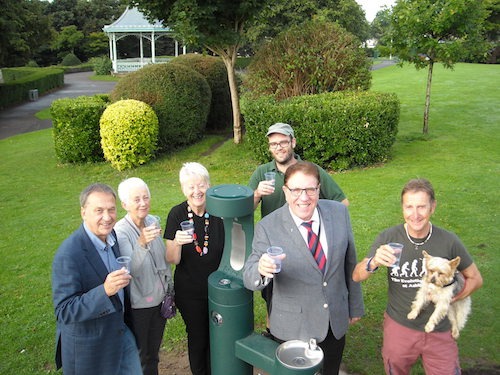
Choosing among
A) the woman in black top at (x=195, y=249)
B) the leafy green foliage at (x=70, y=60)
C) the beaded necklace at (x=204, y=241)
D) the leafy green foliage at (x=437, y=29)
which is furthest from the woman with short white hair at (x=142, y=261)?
the leafy green foliage at (x=70, y=60)

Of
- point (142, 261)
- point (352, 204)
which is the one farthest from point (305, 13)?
point (142, 261)

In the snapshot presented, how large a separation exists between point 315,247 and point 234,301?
0.67 meters

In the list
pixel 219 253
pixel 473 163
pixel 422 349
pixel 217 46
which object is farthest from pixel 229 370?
pixel 217 46

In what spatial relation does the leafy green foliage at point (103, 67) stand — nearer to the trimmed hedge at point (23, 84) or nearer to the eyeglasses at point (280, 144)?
the trimmed hedge at point (23, 84)

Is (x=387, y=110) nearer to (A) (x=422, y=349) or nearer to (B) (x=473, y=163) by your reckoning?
(B) (x=473, y=163)

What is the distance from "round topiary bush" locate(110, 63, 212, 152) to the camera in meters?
12.9

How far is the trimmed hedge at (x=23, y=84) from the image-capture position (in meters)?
26.6

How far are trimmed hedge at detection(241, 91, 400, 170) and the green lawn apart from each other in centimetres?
50

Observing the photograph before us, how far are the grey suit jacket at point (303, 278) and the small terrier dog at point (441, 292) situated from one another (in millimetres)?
498

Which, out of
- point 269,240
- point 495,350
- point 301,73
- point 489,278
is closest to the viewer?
point 269,240

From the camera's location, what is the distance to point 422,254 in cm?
313

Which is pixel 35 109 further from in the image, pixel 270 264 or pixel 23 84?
pixel 270 264

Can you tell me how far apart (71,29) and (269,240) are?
189ft

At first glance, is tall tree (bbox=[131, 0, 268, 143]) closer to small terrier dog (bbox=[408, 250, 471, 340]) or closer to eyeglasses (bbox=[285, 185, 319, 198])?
eyeglasses (bbox=[285, 185, 319, 198])
